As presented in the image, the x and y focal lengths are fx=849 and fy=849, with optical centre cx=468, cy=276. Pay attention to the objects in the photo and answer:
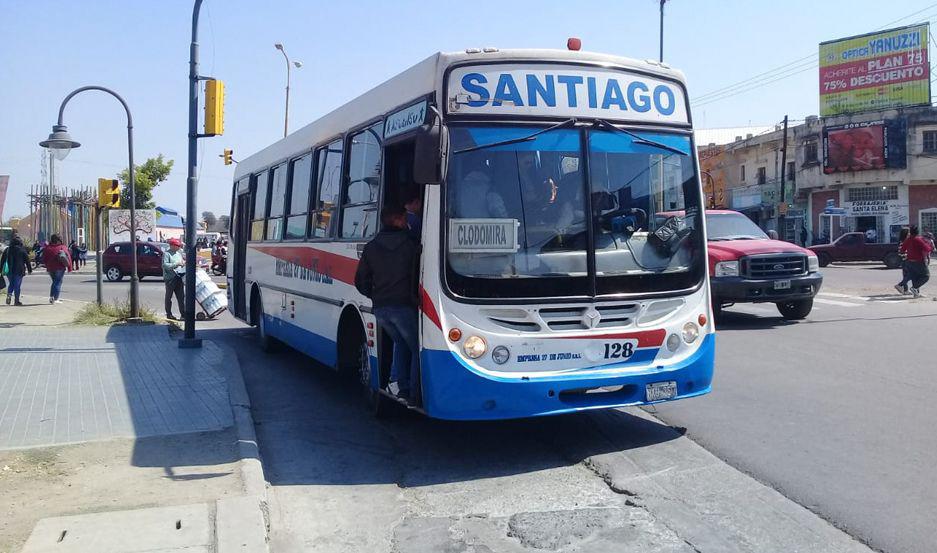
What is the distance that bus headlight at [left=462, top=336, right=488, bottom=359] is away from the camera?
611cm

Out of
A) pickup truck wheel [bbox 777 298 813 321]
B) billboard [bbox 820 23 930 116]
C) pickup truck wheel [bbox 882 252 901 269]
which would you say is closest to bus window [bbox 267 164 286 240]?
pickup truck wheel [bbox 777 298 813 321]

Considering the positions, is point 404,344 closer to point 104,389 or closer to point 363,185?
point 363,185

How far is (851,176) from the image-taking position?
152 feet

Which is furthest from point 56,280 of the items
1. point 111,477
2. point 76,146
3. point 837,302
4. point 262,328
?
point 837,302

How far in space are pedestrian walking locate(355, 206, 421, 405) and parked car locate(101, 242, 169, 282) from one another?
2802 cm

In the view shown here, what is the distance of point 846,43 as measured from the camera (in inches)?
1912

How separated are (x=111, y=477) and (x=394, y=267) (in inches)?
98.5

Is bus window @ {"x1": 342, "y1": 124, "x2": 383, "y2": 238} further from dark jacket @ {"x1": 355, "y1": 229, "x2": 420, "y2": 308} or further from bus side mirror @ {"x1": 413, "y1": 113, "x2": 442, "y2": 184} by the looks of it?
bus side mirror @ {"x1": 413, "y1": 113, "x2": 442, "y2": 184}

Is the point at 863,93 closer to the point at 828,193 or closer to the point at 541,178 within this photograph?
the point at 828,193

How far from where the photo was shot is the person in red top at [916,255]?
776 inches

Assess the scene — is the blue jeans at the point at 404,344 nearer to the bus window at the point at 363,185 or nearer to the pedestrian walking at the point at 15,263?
the bus window at the point at 363,185

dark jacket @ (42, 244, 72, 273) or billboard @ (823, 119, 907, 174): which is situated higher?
billboard @ (823, 119, 907, 174)

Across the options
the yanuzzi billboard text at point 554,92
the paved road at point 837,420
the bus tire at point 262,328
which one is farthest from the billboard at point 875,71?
the yanuzzi billboard text at point 554,92

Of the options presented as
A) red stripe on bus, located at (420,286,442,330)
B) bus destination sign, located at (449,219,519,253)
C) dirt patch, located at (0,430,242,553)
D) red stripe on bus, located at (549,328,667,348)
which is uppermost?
bus destination sign, located at (449,219,519,253)
